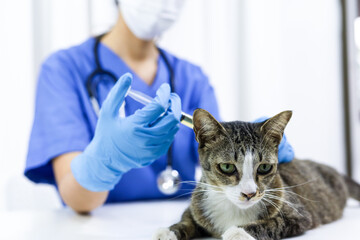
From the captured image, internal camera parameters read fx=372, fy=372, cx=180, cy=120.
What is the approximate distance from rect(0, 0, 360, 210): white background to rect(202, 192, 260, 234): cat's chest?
0.93 meters

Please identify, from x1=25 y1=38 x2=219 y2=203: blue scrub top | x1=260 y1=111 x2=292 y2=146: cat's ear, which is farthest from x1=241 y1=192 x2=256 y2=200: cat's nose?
x1=25 y1=38 x2=219 y2=203: blue scrub top

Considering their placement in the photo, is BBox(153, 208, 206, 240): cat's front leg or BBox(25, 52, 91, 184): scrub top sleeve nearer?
BBox(153, 208, 206, 240): cat's front leg

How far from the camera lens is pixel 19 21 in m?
1.72

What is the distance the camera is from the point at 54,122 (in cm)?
109

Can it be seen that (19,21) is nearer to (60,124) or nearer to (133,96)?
(60,124)

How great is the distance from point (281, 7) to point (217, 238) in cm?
142

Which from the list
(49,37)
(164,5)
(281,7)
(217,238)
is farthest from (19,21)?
(217,238)

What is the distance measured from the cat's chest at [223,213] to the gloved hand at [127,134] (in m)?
0.16

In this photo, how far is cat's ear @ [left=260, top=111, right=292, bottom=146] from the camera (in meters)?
0.64

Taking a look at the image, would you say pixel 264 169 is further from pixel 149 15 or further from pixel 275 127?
pixel 149 15

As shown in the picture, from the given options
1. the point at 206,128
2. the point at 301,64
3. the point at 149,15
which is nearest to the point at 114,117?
the point at 206,128

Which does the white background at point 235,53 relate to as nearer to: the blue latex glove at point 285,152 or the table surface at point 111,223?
the table surface at point 111,223

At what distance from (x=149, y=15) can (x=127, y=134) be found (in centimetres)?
55

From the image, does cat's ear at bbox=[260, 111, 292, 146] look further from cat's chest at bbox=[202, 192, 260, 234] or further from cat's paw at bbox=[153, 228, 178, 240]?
cat's paw at bbox=[153, 228, 178, 240]
